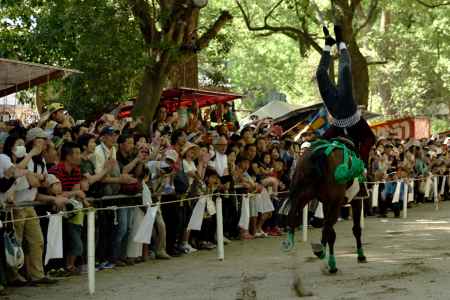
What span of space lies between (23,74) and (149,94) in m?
3.20

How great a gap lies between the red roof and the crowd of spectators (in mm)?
1384

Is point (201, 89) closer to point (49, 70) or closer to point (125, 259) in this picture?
point (49, 70)

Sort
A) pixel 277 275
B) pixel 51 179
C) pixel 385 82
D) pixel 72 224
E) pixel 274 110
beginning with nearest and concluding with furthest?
pixel 51 179 < pixel 277 275 < pixel 72 224 < pixel 274 110 < pixel 385 82

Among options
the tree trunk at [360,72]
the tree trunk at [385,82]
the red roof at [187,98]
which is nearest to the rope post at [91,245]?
the red roof at [187,98]

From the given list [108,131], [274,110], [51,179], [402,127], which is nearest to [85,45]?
[108,131]

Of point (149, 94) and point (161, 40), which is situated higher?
point (161, 40)

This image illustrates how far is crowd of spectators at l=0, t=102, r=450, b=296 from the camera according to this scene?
39.0 feet

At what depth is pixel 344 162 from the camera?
12.0 meters

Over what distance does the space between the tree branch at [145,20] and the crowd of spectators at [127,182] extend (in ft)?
5.84

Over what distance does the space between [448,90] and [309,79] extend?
7.98 m

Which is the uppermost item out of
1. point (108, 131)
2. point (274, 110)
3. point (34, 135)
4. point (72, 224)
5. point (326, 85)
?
point (274, 110)

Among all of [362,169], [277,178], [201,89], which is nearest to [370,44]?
[201,89]

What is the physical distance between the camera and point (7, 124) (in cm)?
1447

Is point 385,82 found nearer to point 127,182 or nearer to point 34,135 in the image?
point 127,182
